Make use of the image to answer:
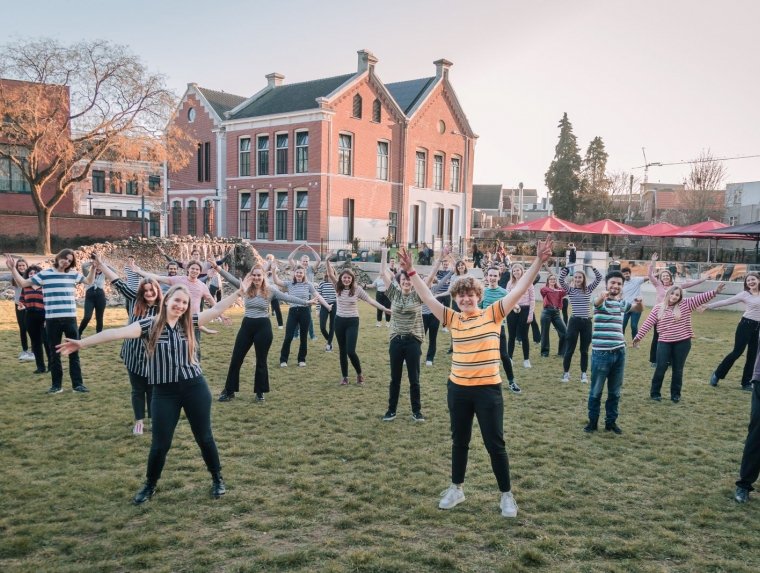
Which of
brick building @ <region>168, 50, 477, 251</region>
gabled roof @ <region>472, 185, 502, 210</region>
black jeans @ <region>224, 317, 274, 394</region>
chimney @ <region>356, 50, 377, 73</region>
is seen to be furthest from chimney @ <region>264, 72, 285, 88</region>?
gabled roof @ <region>472, 185, 502, 210</region>

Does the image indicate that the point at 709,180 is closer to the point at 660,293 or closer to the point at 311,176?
the point at 311,176

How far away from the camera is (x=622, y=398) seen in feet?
31.1

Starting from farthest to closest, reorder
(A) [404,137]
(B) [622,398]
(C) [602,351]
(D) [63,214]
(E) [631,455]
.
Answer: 1. (A) [404,137]
2. (D) [63,214]
3. (B) [622,398]
4. (C) [602,351]
5. (E) [631,455]

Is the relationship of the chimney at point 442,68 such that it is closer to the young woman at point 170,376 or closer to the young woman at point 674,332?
the young woman at point 674,332

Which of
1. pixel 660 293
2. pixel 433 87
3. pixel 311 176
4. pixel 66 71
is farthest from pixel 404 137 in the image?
pixel 660 293

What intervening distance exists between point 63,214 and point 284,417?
107 feet

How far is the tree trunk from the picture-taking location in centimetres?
3111

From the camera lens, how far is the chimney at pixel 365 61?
36625mm

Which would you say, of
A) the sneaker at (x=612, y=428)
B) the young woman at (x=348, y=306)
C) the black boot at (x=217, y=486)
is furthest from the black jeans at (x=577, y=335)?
the black boot at (x=217, y=486)

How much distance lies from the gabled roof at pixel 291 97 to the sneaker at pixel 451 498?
3273cm

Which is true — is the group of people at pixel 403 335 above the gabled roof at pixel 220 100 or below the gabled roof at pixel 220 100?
below

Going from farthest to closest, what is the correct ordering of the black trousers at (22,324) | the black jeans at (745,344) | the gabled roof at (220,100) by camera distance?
the gabled roof at (220,100) < the black trousers at (22,324) < the black jeans at (745,344)

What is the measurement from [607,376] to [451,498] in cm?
340

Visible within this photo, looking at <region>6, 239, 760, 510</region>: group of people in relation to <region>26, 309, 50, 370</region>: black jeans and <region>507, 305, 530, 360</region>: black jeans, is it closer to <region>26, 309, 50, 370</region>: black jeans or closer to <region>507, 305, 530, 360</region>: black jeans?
<region>507, 305, 530, 360</region>: black jeans
